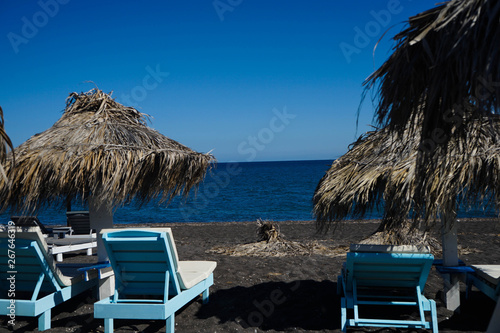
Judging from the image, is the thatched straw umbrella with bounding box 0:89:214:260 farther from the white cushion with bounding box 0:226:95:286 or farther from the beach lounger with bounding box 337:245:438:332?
the beach lounger with bounding box 337:245:438:332

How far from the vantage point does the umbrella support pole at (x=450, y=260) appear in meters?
4.61

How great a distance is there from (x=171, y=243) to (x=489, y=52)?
119 inches

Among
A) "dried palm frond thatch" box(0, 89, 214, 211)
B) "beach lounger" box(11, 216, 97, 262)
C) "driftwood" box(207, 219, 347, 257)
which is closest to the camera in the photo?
"dried palm frond thatch" box(0, 89, 214, 211)

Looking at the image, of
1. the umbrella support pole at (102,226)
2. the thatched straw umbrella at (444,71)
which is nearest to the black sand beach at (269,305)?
the umbrella support pole at (102,226)

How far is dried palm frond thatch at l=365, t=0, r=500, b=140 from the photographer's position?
232 cm

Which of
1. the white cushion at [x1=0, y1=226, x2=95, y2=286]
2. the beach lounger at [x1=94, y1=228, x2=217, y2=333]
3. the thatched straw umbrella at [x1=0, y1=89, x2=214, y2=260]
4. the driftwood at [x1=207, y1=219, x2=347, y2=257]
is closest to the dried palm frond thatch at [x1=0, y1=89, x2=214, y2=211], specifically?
the thatched straw umbrella at [x1=0, y1=89, x2=214, y2=260]

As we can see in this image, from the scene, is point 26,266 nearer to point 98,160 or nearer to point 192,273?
point 98,160

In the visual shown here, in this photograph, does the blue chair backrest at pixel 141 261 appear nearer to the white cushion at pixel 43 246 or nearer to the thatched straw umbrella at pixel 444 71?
the white cushion at pixel 43 246

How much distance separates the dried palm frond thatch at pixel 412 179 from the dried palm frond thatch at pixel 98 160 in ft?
5.96

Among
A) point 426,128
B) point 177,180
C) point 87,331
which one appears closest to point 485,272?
point 426,128

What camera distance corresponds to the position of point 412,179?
4043 millimetres

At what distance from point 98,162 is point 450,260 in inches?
157

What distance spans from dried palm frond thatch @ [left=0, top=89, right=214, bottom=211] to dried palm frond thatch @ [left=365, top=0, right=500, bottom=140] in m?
2.88

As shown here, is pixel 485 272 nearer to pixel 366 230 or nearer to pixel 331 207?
pixel 331 207
